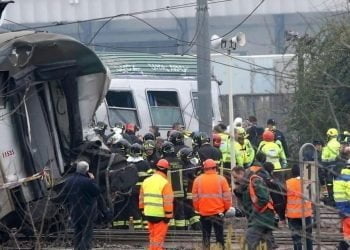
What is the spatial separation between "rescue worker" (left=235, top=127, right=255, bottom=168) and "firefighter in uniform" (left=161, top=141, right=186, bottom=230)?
2.75m

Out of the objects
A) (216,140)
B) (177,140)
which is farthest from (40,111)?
(216,140)

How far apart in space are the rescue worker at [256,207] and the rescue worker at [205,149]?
110 inches

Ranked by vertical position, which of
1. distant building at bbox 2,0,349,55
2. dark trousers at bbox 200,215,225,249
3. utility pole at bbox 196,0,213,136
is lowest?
distant building at bbox 2,0,349,55

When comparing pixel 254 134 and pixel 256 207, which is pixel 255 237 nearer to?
pixel 256 207

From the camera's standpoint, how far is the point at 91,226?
60.0ft

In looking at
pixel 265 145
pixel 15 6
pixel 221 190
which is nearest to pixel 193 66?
pixel 265 145

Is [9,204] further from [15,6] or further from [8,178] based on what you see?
[15,6]

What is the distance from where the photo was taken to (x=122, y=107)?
99.3ft

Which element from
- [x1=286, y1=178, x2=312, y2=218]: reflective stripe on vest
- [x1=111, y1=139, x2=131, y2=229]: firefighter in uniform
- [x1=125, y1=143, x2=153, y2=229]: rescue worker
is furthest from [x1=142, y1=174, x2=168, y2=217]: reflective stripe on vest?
[x1=125, y1=143, x2=153, y2=229]: rescue worker

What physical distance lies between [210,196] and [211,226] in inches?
22.2

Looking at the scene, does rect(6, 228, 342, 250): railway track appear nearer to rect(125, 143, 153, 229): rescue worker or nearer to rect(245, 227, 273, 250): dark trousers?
rect(125, 143, 153, 229): rescue worker

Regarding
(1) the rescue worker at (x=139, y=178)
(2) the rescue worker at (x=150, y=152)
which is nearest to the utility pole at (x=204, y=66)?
(2) the rescue worker at (x=150, y=152)

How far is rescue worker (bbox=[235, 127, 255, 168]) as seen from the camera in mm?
23516

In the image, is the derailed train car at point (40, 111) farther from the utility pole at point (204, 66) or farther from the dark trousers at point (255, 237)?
the utility pole at point (204, 66)
